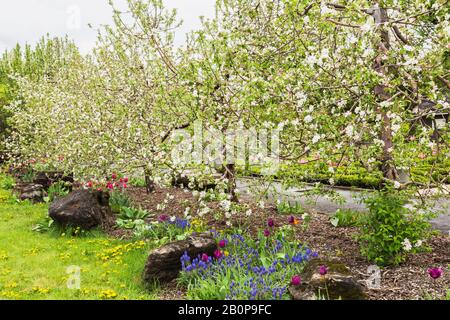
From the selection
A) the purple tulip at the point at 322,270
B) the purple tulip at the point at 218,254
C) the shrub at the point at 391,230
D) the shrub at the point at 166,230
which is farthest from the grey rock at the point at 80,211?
the purple tulip at the point at 322,270

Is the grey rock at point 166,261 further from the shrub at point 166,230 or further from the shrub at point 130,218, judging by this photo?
the shrub at point 130,218

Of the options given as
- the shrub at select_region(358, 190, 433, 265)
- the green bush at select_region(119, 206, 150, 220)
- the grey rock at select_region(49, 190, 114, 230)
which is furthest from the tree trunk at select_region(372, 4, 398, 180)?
the grey rock at select_region(49, 190, 114, 230)

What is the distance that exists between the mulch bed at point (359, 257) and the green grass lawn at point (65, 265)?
2.60 feet

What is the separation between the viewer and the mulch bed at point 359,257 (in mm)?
5211

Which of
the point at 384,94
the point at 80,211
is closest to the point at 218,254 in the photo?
the point at 384,94

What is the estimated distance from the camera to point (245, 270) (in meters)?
5.61

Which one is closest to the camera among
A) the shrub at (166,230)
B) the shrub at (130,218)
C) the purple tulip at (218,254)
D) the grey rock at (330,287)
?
the grey rock at (330,287)

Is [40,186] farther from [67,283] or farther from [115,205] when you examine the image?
[67,283]

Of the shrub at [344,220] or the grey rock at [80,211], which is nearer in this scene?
the shrub at [344,220]

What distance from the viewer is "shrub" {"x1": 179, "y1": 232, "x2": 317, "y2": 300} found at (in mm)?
5035

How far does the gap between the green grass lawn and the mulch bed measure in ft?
2.60

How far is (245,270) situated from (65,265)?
3.23 metres
